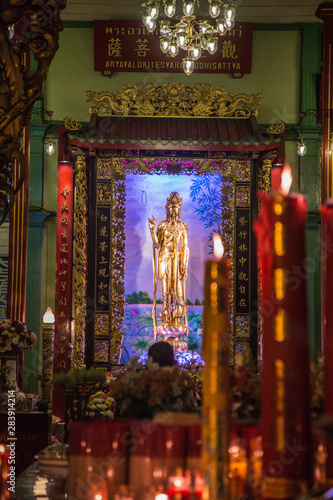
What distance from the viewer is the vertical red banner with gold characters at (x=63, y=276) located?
7.55m

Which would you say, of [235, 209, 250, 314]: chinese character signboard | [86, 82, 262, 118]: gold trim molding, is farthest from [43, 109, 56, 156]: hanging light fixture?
[235, 209, 250, 314]: chinese character signboard

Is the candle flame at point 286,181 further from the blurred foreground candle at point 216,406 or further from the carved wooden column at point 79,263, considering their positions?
the carved wooden column at point 79,263

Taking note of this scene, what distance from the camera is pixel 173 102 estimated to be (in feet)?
26.3

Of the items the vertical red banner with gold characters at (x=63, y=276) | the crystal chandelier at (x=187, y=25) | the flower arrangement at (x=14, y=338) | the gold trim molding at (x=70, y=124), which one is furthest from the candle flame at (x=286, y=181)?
the vertical red banner with gold characters at (x=63, y=276)

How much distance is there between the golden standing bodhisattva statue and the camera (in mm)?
8180

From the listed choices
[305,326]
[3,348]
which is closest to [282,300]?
[305,326]

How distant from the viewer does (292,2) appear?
8688mm

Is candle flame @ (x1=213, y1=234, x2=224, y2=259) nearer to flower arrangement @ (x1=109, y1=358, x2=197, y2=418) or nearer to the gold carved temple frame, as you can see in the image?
flower arrangement @ (x1=109, y1=358, x2=197, y2=418)

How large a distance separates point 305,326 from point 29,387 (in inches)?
322

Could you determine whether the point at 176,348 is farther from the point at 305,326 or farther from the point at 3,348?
the point at 305,326

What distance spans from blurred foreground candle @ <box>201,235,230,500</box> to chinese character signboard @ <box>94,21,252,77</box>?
8.38m

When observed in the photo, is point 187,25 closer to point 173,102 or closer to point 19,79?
point 173,102

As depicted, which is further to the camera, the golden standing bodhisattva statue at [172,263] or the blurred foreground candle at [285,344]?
the golden standing bodhisattva statue at [172,263]

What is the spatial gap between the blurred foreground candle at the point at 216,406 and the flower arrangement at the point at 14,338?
389 cm
